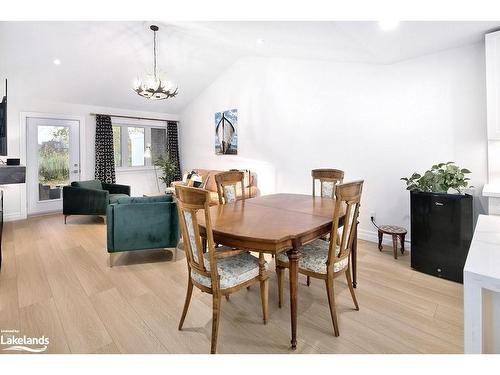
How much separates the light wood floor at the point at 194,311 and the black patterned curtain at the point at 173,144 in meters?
4.19

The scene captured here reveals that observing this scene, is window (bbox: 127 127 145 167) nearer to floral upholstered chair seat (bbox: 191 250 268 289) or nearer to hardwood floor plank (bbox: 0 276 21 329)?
hardwood floor plank (bbox: 0 276 21 329)

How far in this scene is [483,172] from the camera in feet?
9.18

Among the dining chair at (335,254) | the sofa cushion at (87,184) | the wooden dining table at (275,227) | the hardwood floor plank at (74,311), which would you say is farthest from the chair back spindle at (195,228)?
the sofa cushion at (87,184)

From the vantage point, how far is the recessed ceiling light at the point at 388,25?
2.33 m

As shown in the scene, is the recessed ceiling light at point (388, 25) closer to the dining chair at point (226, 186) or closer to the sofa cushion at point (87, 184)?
the dining chair at point (226, 186)

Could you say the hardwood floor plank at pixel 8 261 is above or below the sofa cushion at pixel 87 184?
below

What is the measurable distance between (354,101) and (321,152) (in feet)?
2.81

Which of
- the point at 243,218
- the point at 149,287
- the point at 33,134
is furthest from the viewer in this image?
the point at 33,134

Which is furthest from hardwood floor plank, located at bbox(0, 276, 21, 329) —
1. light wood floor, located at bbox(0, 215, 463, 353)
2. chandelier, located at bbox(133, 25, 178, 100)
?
chandelier, located at bbox(133, 25, 178, 100)

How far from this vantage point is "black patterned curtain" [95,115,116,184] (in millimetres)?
5941

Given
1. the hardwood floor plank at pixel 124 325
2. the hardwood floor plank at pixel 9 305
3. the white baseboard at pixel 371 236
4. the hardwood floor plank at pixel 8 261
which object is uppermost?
the white baseboard at pixel 371 236
